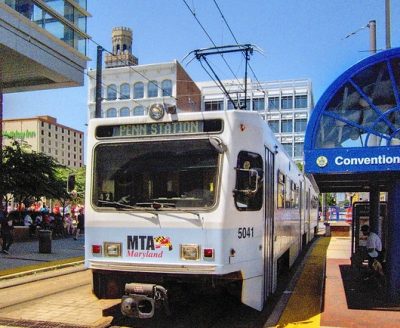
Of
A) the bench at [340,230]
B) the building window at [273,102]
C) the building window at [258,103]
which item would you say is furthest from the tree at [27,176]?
the building window at [273,102]

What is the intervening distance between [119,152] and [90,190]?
707 mm

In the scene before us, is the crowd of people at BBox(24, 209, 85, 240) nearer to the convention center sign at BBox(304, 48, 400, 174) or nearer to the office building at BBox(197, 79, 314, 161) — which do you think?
the convention center sign at BBox(304, 48, 400, 174)

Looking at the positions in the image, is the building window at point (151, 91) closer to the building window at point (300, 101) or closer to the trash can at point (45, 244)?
the building window at point (300, 101)

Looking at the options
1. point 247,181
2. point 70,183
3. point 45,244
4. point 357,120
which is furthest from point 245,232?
point 45,244

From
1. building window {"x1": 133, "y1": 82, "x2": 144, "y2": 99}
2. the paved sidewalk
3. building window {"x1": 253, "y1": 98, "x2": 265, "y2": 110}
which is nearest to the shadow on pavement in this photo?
the paved sidewalk

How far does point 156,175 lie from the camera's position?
23.4ft

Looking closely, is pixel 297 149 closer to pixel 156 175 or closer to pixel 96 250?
pixel 156 175

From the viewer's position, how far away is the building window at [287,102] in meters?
82.9

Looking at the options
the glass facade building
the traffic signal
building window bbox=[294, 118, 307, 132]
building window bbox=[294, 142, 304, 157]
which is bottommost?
the traffic signal

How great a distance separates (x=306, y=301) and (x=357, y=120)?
11.2 feet

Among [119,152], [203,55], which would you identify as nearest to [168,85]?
[203,55]

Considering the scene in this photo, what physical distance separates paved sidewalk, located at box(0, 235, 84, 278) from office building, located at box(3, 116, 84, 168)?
363ft

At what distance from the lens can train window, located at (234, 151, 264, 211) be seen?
6.96m

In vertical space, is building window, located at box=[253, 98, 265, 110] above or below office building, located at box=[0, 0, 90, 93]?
above
